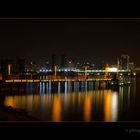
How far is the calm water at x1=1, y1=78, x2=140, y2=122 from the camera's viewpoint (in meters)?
8.52

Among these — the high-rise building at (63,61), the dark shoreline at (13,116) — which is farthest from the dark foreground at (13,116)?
the high-rise building at (63,61)

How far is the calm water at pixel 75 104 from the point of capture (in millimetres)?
8516

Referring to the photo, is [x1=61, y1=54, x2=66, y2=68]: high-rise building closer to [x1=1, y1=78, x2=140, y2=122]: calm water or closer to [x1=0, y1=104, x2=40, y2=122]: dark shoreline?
[x1=0, y1=104, x2=40, y2=122]: dark shoreline

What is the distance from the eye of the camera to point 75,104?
10.2m

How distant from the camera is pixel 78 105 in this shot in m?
9.93

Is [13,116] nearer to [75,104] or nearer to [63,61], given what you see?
[63,61]

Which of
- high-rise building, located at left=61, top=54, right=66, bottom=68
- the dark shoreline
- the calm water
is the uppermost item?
high-rise building, located at left=61, top=54, right=66, bottom=68

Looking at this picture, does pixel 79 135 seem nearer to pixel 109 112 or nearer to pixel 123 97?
pixel 109 112

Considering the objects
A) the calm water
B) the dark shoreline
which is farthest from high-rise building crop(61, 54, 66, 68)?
the calm water

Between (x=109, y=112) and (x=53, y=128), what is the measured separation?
8.17 metres

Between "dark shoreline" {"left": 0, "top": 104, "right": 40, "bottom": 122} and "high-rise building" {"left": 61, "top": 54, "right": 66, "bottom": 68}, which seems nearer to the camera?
"dark shoreline" {"left": 0, "top": 104, "right": 40, "bottom": 122}

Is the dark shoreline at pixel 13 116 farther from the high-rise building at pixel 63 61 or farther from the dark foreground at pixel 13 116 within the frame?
the high-rise building at pixel 63 61

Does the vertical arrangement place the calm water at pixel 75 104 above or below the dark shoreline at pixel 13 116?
below

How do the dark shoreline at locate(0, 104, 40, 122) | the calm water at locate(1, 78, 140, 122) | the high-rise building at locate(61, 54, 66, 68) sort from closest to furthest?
the dark shoreline at locate(0, 104, 40, 122) → the high-rise building at locate(61, 54, 66, 68) → the calm water at locate(1, 78, 140, 122)
